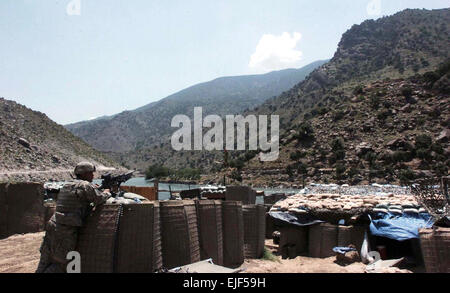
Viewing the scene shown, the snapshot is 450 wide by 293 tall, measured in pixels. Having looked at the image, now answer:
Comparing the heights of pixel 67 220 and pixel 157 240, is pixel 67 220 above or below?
above

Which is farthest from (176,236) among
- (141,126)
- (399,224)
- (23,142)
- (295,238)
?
(141,126)

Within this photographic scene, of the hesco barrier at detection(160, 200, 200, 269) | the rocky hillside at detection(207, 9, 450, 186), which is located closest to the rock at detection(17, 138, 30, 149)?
the rocky hillside at detection(207, 9, 450, 186)

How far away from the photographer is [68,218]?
12.0ft

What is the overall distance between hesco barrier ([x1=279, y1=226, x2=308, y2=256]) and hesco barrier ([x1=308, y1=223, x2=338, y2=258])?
0.66ft

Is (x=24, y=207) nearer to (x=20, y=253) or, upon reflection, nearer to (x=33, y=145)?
(x=20, y=253)

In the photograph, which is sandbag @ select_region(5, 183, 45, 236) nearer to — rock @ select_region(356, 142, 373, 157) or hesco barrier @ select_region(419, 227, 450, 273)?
hesco barrier @ select_region(419, 227, 450, 273)

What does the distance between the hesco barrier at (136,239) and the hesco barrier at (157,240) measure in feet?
0.20

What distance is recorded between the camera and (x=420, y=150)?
97.2ft

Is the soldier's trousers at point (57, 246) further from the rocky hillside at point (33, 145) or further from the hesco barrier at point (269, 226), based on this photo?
the rocky hillside at point (33, 145)

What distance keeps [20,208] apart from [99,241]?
6129 millimetres

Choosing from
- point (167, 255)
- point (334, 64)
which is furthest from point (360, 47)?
point (167, 255)

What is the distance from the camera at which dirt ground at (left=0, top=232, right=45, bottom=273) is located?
584cm
